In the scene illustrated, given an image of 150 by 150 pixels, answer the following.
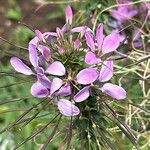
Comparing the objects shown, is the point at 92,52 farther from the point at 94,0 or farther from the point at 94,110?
the point at 94,0

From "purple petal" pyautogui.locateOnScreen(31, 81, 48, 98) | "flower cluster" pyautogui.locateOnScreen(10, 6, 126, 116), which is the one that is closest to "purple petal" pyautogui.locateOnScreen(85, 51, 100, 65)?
"flower cluster" pyautogui.locateOnScreen(10, 6, 126, 116)

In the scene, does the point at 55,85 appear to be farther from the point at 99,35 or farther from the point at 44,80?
the point at 99,35

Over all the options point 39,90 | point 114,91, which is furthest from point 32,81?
point 114,91

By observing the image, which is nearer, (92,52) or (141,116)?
(92,52)

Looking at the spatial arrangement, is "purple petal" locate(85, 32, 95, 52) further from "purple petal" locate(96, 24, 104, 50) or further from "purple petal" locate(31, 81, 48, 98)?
"purple petal" locate(31, 81, 48, 98)

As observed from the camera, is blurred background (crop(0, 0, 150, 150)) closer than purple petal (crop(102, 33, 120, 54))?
No

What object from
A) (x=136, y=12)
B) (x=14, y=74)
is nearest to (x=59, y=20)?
(x=136, y=12)
